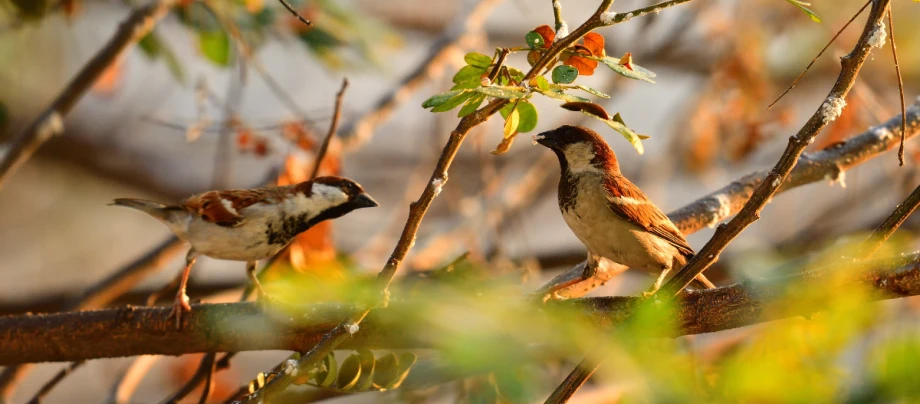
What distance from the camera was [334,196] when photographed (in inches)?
97.9

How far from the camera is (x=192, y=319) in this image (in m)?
2.15

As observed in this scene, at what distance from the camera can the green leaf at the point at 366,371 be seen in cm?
179

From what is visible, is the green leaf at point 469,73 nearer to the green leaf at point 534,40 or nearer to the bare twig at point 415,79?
the green leaf at point 534,40

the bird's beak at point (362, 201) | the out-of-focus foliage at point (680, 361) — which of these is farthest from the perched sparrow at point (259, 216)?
the out-of-focus foliage at point (680, 361)

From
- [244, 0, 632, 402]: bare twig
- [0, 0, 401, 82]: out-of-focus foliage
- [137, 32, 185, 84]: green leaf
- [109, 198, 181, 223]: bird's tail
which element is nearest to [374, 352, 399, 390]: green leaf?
[244, 0, 632, 402]: bare twig

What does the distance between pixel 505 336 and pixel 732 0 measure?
5207mm

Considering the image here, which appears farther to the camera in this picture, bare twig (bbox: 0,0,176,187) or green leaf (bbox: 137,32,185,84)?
green leaf (bbox: 137,32,185,84)

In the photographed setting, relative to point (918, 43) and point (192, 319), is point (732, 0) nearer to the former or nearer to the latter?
point (918, 43)

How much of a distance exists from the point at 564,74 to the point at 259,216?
1.48m

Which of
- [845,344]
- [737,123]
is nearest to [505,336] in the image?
[845,344]

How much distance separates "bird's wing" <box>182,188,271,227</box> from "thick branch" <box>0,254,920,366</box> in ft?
1.28

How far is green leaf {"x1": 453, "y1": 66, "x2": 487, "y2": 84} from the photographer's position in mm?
1325

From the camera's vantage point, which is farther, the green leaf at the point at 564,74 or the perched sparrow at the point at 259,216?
the perched sparrow at the point at 259,216

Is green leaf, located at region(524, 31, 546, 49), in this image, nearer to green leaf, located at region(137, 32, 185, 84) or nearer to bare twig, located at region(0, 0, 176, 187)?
bare twig, located at region(0, 0, 176, 187)
